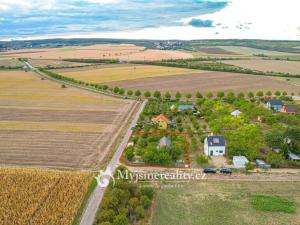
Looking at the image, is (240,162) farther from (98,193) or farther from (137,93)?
(137,93)

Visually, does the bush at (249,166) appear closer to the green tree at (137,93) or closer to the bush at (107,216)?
the bush at (107,216)

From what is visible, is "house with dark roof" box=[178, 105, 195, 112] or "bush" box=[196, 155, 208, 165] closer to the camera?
"bush" box=[196, 155, 208, 165]

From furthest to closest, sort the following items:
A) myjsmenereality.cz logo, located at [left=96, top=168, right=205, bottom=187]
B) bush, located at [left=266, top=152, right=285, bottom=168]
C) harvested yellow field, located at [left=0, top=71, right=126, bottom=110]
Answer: harvested yellow field, located at [left=0, top=71, right=126, bottom=110] → bush, located at [left=266, top=152, right=285, bottom=168] → myjsmenereality.cz logo, located at [left=96, top=168, right=205, bottom=187]

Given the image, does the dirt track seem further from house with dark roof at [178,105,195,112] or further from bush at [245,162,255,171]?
bush at [245,162,255,171]

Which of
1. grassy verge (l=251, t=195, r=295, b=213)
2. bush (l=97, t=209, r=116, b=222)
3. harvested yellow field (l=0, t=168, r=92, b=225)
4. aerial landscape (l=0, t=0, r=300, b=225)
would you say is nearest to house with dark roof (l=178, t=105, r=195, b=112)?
aerial landscape (l=0, t=0, r=300, b=225)

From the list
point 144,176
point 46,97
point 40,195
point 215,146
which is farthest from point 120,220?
point 46,97
